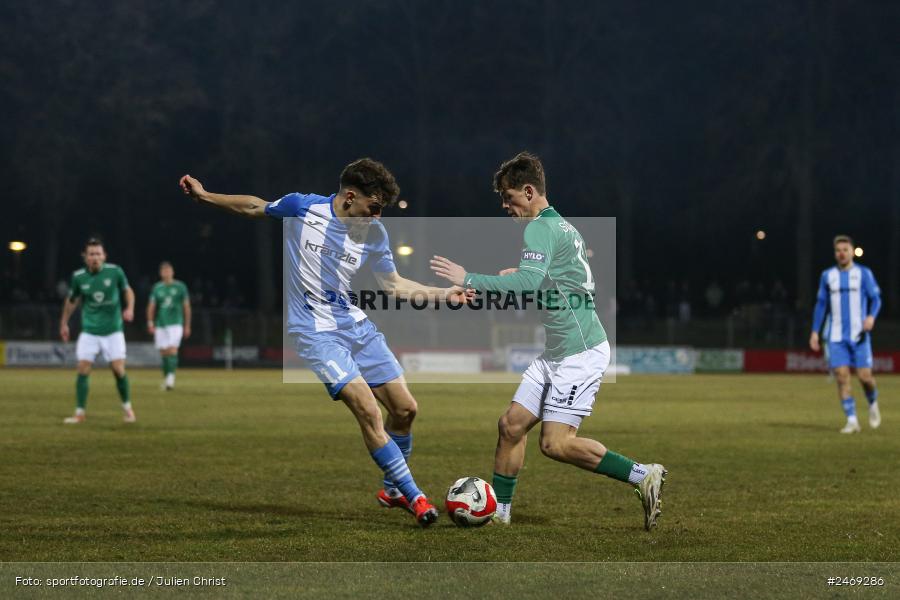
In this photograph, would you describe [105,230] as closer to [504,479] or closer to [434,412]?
[434,412]

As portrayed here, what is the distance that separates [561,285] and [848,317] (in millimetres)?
9813

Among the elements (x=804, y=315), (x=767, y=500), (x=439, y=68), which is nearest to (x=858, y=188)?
(x=804, y=315)

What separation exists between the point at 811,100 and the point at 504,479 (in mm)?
44426

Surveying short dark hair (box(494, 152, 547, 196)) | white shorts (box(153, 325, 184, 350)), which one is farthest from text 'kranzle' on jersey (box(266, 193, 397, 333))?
white shorts (box(153, 325, 184, 350))

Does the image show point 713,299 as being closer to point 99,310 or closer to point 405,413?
point 99,310

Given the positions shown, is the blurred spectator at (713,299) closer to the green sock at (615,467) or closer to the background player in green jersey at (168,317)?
the background player in green jersey at (168,317)

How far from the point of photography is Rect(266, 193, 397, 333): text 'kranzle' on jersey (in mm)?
8820

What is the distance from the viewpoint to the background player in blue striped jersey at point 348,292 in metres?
8.58

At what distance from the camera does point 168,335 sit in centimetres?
2622

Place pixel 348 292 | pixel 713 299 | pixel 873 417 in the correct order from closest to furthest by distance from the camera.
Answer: pixel 348 292, pixel 873 417, pixel 713 299

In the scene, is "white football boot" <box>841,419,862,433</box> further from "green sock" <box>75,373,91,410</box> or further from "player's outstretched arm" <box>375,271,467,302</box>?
"green sock" <box>75,373,91,410</box>

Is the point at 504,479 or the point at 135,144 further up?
the point at 135,144

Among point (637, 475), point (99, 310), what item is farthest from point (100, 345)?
point (637, 475)

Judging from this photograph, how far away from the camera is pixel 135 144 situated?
52594 mm
